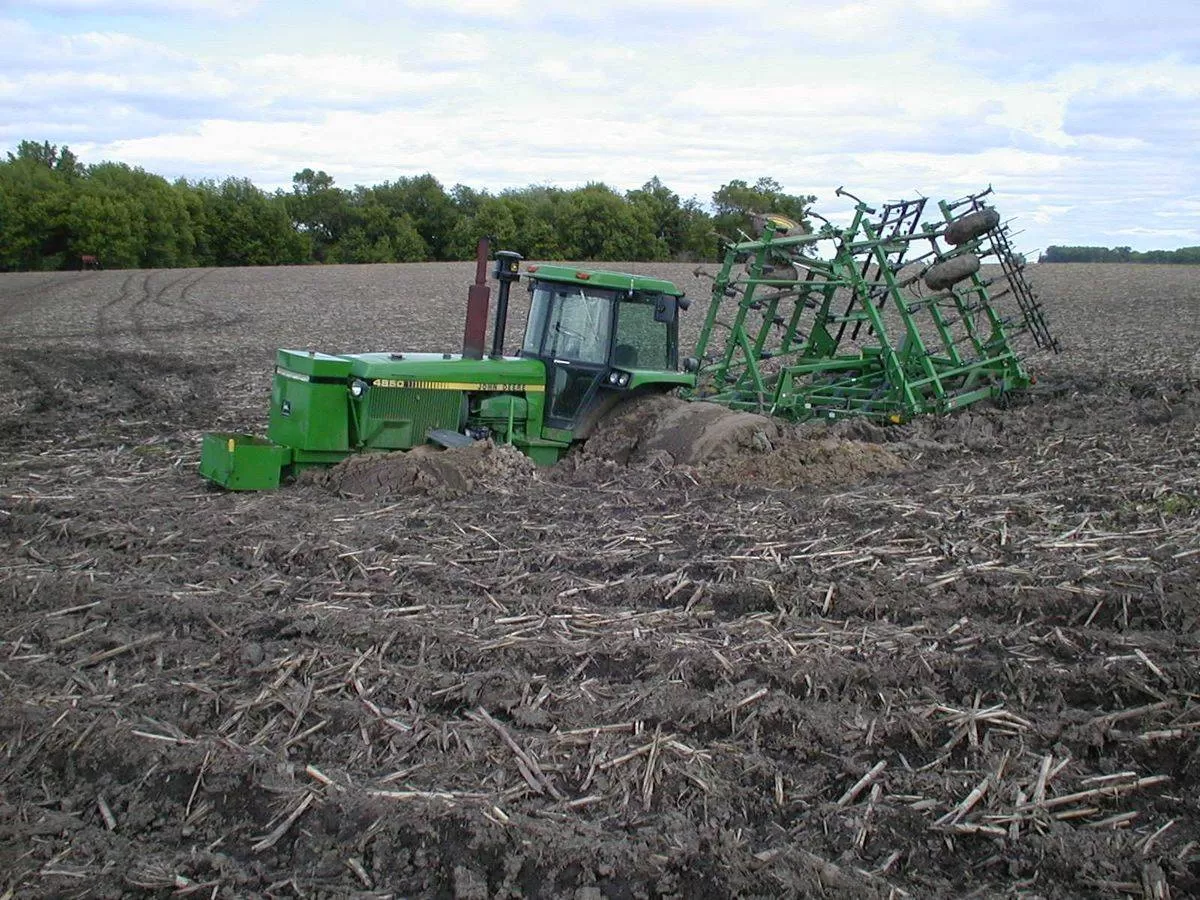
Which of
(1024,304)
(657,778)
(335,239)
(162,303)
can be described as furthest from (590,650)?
(335,239)

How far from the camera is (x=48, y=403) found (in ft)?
48.0

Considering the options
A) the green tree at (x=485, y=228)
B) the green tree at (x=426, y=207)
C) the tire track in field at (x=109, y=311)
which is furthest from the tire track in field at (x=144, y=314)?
the green tree at (x=426, y=207)

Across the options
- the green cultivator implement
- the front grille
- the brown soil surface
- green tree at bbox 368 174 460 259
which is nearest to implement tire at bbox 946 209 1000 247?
the green cultivator implement

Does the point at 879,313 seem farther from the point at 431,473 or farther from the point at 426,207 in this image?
the point at 426,207

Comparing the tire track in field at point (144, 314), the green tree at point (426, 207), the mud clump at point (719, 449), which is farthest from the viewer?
the green tree at point (426, 207)

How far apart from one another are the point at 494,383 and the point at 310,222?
69.5 metres

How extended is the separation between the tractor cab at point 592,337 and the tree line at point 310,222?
1896 inches

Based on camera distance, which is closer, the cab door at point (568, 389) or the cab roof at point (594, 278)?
the cab roof at point (594, 278)

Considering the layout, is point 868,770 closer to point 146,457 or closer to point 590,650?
point 590,650

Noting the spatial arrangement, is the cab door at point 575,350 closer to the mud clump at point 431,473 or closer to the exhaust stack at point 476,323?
the exhaust stack at point 476,323

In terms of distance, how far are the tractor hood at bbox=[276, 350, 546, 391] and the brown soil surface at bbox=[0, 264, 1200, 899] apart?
0.85m

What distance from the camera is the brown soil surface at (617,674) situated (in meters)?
3.97

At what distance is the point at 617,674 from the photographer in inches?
210

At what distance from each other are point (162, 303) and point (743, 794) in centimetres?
3332
